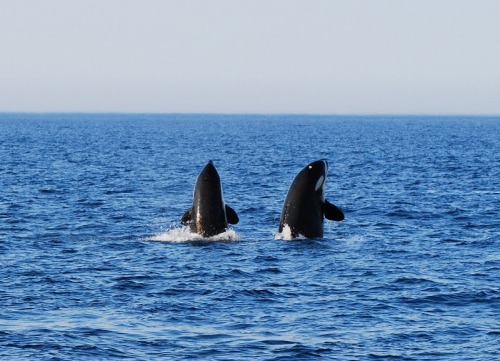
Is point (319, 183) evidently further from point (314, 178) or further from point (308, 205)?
point (308, 205)

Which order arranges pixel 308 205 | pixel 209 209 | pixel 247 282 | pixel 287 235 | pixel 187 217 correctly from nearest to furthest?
pixel 247 282, pixel 209 209, pixel 308 205, pixel 187 217, pixel 287 235

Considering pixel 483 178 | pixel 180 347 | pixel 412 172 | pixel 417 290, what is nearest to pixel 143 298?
pixel 180 347

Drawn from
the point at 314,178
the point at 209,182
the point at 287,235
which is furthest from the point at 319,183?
the point at 209,182

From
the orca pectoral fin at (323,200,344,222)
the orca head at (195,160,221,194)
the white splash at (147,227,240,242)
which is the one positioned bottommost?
the white splash at (147,227,240,242)

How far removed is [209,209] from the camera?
31469 mm

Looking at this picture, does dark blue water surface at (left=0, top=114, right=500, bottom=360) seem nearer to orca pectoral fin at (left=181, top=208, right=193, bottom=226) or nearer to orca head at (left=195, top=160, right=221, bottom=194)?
orca pectoral fin at (left=181, top=208, right=193, bottom=226)

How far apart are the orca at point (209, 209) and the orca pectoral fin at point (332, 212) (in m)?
2.87

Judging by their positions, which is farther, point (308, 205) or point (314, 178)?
point (314, 178)

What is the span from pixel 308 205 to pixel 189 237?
3.95m

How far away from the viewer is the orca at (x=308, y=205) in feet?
104

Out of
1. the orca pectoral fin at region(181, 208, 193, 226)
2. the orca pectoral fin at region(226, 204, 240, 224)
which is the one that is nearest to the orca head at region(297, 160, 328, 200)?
the orca pectoral fin at region(226, 204, 240, 224)

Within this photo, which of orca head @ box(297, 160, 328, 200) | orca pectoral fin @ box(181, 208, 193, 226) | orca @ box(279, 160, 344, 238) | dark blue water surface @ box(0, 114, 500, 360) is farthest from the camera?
orca pectoral fin @ box(181, 208, 193, 226)

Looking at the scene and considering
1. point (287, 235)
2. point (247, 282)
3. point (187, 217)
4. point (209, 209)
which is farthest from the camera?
point (287, 235)

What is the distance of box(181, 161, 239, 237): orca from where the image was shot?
103ft
